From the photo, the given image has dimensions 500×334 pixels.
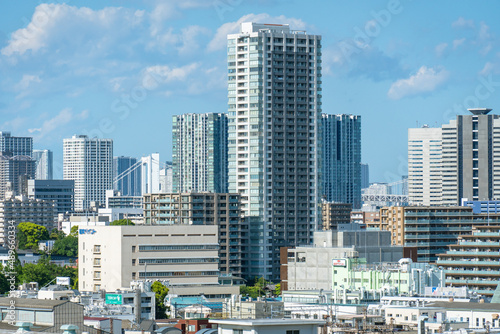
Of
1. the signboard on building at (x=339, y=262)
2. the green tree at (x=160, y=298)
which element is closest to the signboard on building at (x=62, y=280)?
the green tree at (x=160, y=298)

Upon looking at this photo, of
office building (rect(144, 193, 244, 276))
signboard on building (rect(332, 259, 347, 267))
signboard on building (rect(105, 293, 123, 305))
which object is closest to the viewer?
signboard on building (rect(105, 293, 123, 305))

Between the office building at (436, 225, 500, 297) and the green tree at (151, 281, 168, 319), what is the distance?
30.2m

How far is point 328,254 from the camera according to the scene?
13962 cm

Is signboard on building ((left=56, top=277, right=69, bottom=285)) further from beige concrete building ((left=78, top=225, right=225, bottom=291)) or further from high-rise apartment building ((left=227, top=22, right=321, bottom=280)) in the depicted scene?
high-rise apartment building ((left=227, top=22, right=321, bottom=280))

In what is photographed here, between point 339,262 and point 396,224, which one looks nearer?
point 339,262

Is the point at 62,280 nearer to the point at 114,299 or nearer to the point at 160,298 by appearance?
the point at 160,298

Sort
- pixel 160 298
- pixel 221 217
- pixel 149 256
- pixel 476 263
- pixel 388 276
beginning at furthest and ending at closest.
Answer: pixel 221 217
pixel 149 256
pixel 476 263
pixel 388 276
pixel 160 298

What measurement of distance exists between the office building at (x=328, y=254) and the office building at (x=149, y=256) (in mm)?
9943

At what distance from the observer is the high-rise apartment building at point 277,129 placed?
175m

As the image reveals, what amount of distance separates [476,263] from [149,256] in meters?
39.4

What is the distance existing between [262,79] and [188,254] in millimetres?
37461

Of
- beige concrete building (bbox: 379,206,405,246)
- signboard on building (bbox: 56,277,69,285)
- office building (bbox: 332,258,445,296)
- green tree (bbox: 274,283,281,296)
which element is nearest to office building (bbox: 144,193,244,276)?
green tree (bbox: 274,283,281,296)

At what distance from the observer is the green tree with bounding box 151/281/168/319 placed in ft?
350

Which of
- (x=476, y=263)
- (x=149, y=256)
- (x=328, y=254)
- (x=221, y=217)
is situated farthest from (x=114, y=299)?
(x=221, y=217)
